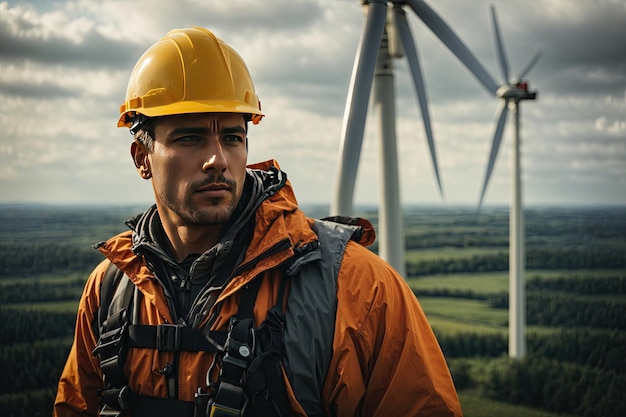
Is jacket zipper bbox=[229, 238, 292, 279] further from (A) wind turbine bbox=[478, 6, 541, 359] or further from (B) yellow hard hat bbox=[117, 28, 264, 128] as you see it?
(A) wind turbine bbox=[478, 6, 541, 359]

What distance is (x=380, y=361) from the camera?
401cm

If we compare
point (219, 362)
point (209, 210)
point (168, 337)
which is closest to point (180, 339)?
point (168, 337)

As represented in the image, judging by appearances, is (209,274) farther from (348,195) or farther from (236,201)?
(348,195)

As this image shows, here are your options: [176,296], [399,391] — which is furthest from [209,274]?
[399,391]

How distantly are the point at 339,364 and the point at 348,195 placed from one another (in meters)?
9.13

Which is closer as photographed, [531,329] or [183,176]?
[183,176]

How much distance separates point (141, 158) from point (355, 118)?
8963mm

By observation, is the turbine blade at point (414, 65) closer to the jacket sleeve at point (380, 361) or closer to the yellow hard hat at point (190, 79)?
the yellow hard hat at point (190, 79)

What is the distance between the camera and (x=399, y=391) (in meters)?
3.99

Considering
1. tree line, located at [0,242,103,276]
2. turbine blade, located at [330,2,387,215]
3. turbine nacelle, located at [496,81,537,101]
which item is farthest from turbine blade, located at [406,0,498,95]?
tree line, located at [0,242,103,276]

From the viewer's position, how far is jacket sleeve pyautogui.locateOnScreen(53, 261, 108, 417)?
4844mm

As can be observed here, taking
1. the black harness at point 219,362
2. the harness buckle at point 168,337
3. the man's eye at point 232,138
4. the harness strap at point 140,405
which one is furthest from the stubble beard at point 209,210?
the harness strap at point 140,405

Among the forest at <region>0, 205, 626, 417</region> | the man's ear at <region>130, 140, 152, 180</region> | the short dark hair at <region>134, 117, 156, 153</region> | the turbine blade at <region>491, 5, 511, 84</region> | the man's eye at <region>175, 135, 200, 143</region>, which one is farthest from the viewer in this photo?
the forest at <region>0, 205, 626, 417</region>

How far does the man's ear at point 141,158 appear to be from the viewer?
15.8 ft
